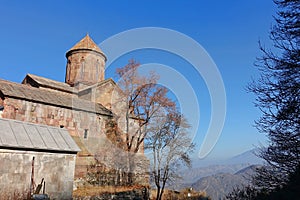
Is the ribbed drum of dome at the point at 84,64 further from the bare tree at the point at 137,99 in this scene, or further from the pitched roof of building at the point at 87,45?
the bare tree at the point at 137,99

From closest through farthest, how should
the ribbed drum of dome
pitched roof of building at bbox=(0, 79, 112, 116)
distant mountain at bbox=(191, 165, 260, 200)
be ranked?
1. distant mountain at bbox=(191, 165, 260, 200)
2. pitched roof of building at bbox=(0, 79, 112, 116)
3. the ribbed drum of dome

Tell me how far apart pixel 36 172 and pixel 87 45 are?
16.6m

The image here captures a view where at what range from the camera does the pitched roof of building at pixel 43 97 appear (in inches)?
536

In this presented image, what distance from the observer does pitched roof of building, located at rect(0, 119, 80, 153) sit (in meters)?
6.76

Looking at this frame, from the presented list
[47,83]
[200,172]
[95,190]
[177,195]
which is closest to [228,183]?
[177,195]

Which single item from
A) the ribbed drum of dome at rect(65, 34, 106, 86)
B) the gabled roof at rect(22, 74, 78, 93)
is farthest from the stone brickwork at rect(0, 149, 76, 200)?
the ribbed drum of dome at rect(65, 34, 106, 86)

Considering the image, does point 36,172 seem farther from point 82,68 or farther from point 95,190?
point 82,68

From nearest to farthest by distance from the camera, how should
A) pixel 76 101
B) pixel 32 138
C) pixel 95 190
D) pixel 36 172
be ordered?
pixel 36 172, pixel 32 138, pixel 95 190, pixel 76 101

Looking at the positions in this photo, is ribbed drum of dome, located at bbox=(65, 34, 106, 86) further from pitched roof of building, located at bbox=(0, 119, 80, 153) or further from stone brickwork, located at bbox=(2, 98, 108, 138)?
pitched roof of building, located at bbox=(0, 119, 80, 153)

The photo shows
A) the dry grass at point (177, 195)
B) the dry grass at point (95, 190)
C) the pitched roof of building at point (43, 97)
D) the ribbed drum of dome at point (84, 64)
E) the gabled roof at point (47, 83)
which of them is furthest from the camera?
the ribbed drum of dome at point (84, 64)

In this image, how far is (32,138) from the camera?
732 centimetres

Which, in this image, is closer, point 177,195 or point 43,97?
point 43,97

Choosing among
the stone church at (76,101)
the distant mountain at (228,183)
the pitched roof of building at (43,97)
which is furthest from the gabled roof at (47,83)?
the distant mountain at (228,183)

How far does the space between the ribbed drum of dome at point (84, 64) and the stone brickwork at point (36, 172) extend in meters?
14.0
